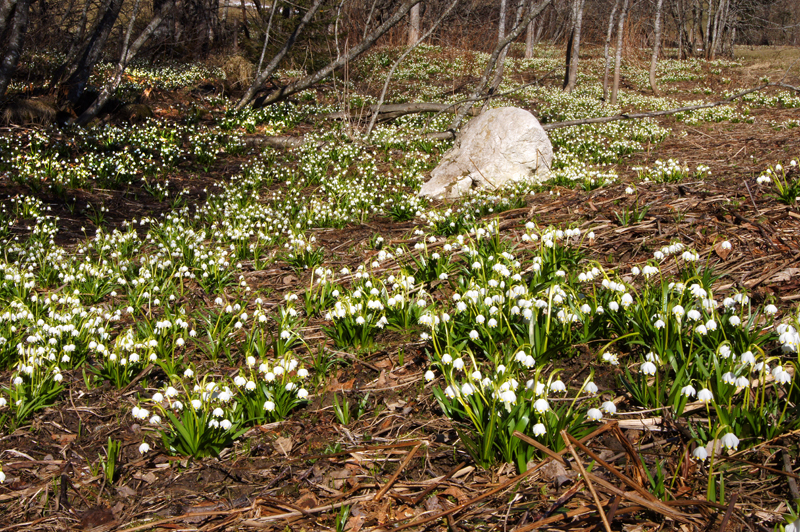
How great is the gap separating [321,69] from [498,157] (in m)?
6.30

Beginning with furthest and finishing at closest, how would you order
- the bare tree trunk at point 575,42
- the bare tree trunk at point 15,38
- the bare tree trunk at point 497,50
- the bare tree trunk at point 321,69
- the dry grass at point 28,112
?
the bare tree trunk at point 575,42 → the bare tree trunk at point 321,69 → the dry grass at point 28,112 → the bare tree trunk at point 497,50 → the bare tree trunk at point 15,38

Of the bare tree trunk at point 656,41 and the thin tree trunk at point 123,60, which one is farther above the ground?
the bare tree trunk at point 656,41

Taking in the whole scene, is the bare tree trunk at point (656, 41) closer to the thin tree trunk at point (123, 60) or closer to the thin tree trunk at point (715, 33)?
the thin tree trunk at point (123, 60)

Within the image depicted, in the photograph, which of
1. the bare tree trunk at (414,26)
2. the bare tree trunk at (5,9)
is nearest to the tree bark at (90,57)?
the bare tree trunk at (5,9)

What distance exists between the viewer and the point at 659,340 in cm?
261

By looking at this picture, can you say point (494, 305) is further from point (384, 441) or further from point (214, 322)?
point (214, 322)

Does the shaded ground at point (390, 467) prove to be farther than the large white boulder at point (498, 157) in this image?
No

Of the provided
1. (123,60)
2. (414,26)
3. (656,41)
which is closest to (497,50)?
(123,60)

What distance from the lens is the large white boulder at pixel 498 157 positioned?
7.13 meters

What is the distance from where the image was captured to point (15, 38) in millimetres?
6973

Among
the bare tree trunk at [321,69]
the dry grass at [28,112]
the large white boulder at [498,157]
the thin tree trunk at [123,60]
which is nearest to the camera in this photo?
the large white boulder at [498,157]

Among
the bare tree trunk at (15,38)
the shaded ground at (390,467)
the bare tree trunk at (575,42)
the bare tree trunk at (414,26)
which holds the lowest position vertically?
the shaded ground at (390,467)

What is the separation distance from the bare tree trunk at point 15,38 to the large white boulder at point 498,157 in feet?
18.6

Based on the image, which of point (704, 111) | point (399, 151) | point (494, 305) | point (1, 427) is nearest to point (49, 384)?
point (1, 427)
